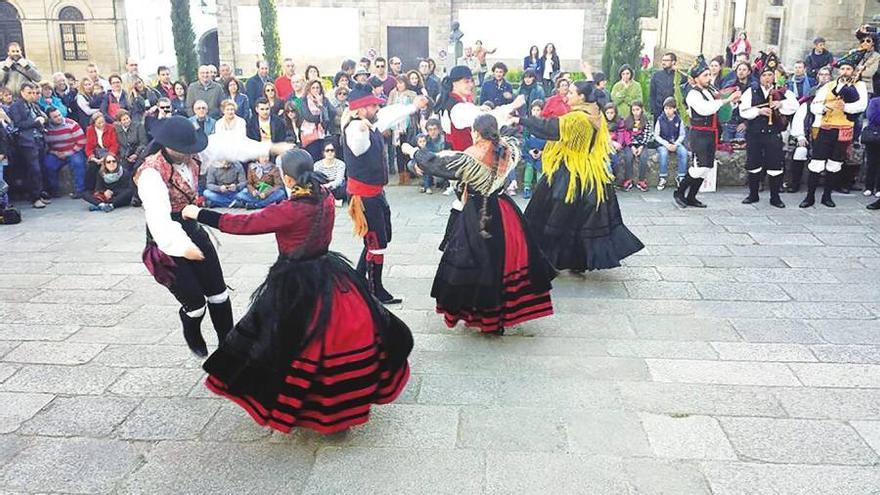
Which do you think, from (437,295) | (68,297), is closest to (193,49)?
(68,297)

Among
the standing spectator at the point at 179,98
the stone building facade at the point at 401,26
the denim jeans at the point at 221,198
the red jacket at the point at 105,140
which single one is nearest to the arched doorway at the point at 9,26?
the stone building facade at the point at 401,26

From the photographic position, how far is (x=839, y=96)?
29.7ft

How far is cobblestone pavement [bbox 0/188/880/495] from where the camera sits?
3.90m

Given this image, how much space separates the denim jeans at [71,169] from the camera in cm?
1042

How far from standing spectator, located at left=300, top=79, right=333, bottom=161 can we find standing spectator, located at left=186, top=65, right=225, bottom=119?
1.34 meters

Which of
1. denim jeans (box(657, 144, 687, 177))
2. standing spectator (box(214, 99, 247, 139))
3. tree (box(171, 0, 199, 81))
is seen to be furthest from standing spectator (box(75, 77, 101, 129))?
tree (box(171, 0, 199, 81))

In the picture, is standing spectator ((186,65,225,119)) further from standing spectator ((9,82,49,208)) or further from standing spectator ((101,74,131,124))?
standing spectator ((9,82,49,208))

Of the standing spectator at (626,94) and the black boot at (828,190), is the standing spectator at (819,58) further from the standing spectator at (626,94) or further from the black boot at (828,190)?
the black boot at (828,190)

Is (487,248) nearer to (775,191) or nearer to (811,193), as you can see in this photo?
(775,191)

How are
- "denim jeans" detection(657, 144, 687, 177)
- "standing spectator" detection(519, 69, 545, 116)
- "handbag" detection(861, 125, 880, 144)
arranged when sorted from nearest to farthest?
"handbag" detection(861, 125, 880, 144), "denim jeans" detection(657, 144, 687, 177), "standing spectator" detection(519, 69, 545, 116)

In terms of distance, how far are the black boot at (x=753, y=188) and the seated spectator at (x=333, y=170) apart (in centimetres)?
488

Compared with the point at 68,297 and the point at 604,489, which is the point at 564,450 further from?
the point at 68,297

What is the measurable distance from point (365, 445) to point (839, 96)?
7.41 metres

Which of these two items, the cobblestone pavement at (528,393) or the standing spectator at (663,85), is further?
the standing spectator at (663,85)
